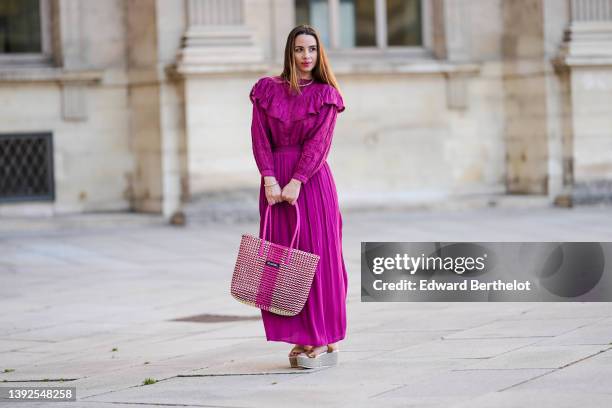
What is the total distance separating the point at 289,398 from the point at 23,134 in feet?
35.0

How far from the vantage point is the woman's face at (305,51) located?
6945 mm

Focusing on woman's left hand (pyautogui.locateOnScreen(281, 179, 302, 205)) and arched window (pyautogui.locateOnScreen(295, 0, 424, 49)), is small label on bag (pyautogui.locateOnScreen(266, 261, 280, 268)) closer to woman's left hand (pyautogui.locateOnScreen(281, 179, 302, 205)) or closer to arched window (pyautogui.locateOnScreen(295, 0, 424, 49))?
woman's left hand (pyautogui.locateOnScreen(281, 179, 302, 205))

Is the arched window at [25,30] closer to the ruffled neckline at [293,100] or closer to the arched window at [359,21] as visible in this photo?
the arched window at [359,21]

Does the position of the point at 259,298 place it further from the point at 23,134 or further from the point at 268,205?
the point at 23,134

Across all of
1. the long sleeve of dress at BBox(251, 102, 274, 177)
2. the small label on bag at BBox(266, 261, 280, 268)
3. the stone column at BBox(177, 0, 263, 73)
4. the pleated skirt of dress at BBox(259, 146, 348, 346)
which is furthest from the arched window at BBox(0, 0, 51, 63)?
the small label on bag at BBox(266, 261, 280, 268)

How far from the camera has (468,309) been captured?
29.7 ft

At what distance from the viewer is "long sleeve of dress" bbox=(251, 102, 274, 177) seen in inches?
275

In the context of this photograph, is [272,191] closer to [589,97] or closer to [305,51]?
[305,51]

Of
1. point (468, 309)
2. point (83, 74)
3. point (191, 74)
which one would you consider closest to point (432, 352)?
point (468, 309)

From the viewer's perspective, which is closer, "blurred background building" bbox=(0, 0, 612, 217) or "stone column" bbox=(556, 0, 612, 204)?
"blurred background building" bbox=(0, 0, 612, 217)

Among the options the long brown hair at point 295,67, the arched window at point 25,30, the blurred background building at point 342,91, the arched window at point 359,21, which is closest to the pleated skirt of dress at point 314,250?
the long brown hair at point 295,67

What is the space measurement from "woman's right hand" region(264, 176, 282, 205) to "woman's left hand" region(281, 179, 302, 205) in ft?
0.09

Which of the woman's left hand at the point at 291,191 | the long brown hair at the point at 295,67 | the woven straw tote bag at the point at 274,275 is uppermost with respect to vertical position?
the long brown hair at the point at 295,67

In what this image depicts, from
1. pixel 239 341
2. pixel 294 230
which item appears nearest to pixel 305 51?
pixel 294 230
